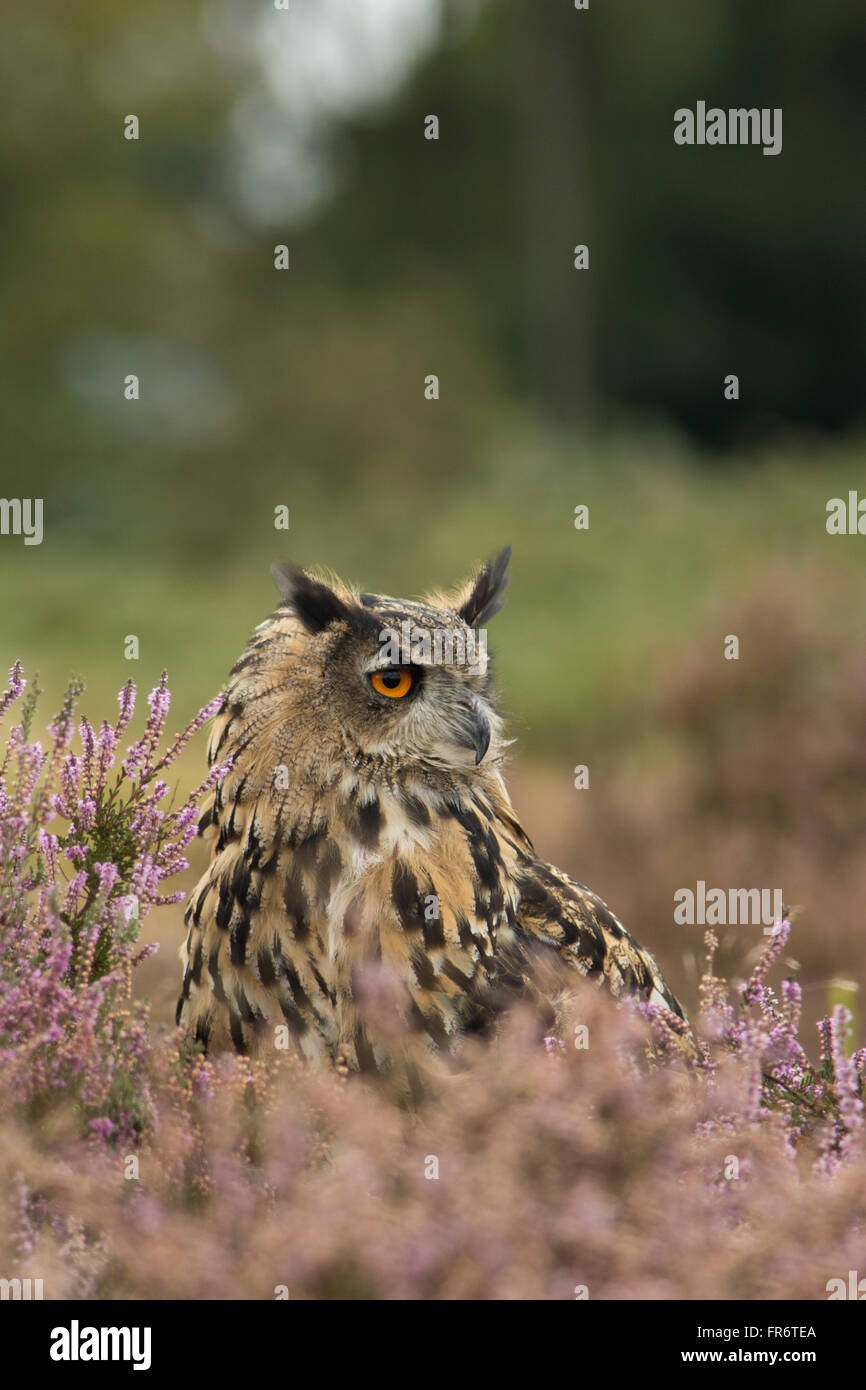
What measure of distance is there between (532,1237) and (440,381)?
2303cm

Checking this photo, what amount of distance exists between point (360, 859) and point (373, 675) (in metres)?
0.38

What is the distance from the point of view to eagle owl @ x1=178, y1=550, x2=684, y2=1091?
2783 mm

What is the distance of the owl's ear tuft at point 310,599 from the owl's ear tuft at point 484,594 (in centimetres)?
46

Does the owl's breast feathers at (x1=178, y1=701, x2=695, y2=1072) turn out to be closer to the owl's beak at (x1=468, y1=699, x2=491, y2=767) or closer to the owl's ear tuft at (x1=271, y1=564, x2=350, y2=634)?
the owl's beak at (x1=468, y1=699, x2=491, y2=767)

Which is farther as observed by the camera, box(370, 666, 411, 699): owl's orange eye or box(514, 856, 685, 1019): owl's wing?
box(514, 856, 685, 1019): owl's wing

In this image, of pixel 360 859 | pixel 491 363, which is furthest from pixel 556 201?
pixel 360 859

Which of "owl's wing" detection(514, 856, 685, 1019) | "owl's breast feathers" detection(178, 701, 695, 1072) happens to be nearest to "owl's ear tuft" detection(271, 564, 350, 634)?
"owl's breast feathers" detection(178, 701, 695, 1072)

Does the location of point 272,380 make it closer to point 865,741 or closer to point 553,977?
point 865,741

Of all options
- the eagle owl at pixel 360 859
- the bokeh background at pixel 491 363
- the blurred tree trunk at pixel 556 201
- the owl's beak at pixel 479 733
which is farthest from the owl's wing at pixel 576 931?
the blurred tree trunk at pixel 556 201

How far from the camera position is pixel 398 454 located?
2234cm

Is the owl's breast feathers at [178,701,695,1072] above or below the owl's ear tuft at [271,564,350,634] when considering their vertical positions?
below

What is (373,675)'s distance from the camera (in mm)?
2957

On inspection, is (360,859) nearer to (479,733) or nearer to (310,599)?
(479,733)

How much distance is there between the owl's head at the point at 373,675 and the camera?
2949 millimetres
